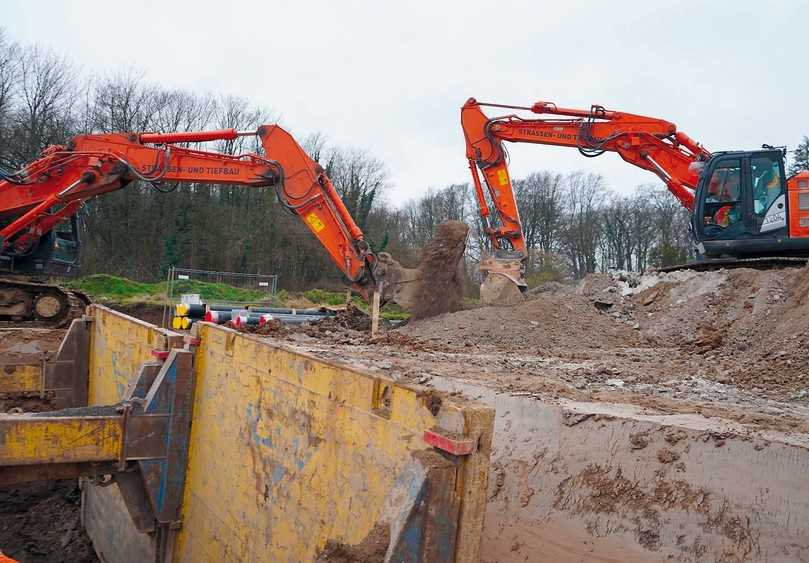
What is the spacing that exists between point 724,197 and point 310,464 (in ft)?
33.8

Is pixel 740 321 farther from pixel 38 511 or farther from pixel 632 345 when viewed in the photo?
pixel 38 511

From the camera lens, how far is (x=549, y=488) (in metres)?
3.65

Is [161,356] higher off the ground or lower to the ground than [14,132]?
lower

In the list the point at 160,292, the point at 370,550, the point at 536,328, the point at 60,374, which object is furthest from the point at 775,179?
the point at 160,292

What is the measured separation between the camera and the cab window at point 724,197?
10.9m

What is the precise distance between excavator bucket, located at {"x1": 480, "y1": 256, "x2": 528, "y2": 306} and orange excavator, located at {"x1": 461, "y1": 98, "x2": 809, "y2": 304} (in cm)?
2

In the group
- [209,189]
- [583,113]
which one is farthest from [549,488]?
[209,189]

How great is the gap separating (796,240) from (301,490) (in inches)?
412

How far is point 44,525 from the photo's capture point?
655 centimetres

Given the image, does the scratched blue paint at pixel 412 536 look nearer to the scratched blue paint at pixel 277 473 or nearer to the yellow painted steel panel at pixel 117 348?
the scratched blue paint at pixel 277 473

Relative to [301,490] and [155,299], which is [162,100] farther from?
[301,490]

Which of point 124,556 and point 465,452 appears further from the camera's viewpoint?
point 124,556

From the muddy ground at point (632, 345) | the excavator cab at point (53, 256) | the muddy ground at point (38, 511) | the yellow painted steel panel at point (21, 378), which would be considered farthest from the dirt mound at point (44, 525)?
the excavator cab at point (53, 256)

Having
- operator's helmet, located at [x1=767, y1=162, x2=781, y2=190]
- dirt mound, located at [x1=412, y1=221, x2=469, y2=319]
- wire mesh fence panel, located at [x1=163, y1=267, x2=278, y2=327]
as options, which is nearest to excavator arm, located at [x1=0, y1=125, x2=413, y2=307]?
dirt mound, located at [x1=412, y1=221, x2=469, y2=319]
